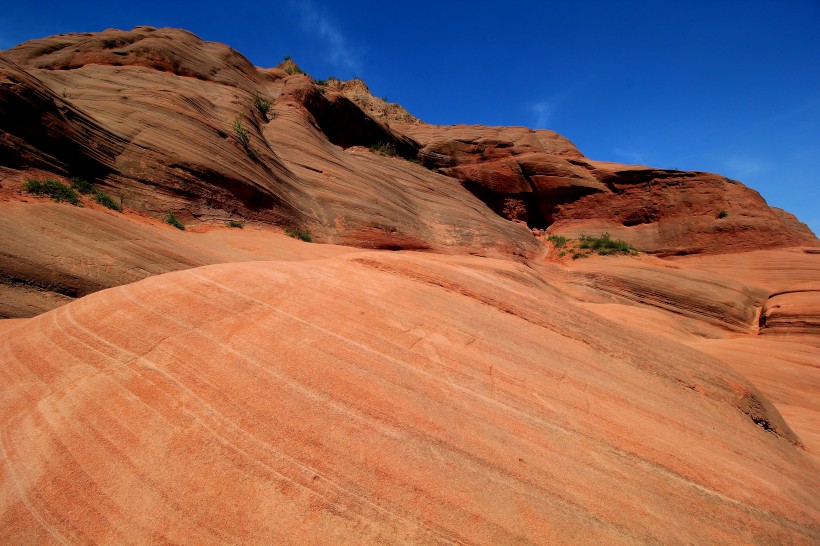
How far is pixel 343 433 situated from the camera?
261 cm

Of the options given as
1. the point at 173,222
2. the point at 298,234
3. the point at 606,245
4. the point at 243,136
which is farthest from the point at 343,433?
the point at 606,245

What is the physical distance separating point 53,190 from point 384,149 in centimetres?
2367

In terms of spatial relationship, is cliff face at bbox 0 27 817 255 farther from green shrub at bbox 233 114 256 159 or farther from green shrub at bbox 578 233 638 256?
green shrub at bbox 578 233 638 256

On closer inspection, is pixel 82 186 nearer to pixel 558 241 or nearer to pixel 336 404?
pixel 336 404

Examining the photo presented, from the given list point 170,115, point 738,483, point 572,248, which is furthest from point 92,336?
point 572,248

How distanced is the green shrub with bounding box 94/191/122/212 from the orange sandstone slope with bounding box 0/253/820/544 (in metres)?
7.50

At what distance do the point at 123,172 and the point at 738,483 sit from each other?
578 inches

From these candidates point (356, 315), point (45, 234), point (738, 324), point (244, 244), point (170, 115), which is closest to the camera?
point (356, 315)

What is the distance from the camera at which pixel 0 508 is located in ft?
6.81

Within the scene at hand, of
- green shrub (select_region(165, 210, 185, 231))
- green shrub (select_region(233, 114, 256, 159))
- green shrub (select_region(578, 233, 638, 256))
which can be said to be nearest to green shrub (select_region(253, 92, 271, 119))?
green shrub (select_region(233, 114, 256, 159))

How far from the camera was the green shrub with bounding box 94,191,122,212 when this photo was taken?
9688mm

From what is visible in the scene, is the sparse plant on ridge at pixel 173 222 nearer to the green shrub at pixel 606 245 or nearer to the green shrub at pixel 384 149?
the green shrub at pixel 384 149

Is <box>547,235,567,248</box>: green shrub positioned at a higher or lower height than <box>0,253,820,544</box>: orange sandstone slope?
higher

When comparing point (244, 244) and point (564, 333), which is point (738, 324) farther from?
point (244, 244)
